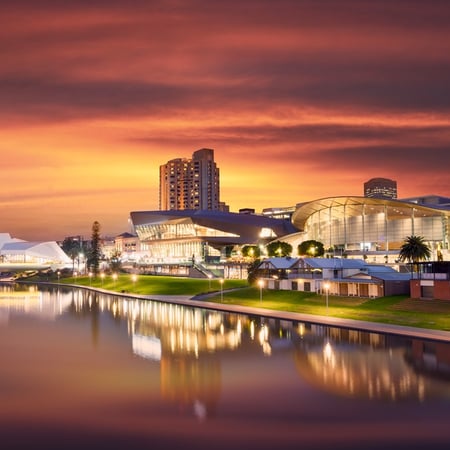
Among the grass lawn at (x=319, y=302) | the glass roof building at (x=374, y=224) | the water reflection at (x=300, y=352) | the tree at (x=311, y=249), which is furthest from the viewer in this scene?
the tree at (x=311, y=249)

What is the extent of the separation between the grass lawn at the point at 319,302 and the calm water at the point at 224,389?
18.2ft

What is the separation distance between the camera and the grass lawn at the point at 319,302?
156ft

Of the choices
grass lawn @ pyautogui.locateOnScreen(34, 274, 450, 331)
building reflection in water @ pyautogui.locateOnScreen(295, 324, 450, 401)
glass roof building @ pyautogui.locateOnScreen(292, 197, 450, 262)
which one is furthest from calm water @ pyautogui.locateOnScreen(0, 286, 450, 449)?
glass roof building @ pyautogui.locateOnScreen(292, 197, 450, 262)

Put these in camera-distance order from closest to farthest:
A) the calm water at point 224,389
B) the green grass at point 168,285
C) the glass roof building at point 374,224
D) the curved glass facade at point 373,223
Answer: the calm water at point 224,389, the green grass at point 168,285, the glass roof building at point 374,224, the curved glass facade at point 373,223

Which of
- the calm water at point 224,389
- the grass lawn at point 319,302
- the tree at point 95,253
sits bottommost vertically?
the calm water at point 224,389

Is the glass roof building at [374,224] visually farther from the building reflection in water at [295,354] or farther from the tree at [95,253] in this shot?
the tree at [95,253]

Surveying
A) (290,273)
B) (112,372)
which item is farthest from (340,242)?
(112,372)

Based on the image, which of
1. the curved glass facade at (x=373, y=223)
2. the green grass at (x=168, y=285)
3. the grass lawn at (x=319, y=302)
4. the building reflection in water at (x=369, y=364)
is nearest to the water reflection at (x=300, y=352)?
the building reflection in water at (x=369, y=364)

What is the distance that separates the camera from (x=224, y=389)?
92.0ft

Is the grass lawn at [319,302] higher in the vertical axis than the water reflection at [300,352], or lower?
higher

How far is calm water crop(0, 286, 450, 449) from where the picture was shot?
21.0 m

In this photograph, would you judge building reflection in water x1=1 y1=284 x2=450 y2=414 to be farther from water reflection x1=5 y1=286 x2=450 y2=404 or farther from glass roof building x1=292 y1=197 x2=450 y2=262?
glass roof building x1=292 y1=197 x2=450 y2=262

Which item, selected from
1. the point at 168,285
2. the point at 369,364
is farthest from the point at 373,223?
the point at 369,364

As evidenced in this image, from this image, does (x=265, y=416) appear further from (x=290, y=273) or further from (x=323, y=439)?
(x=290, y=273)
